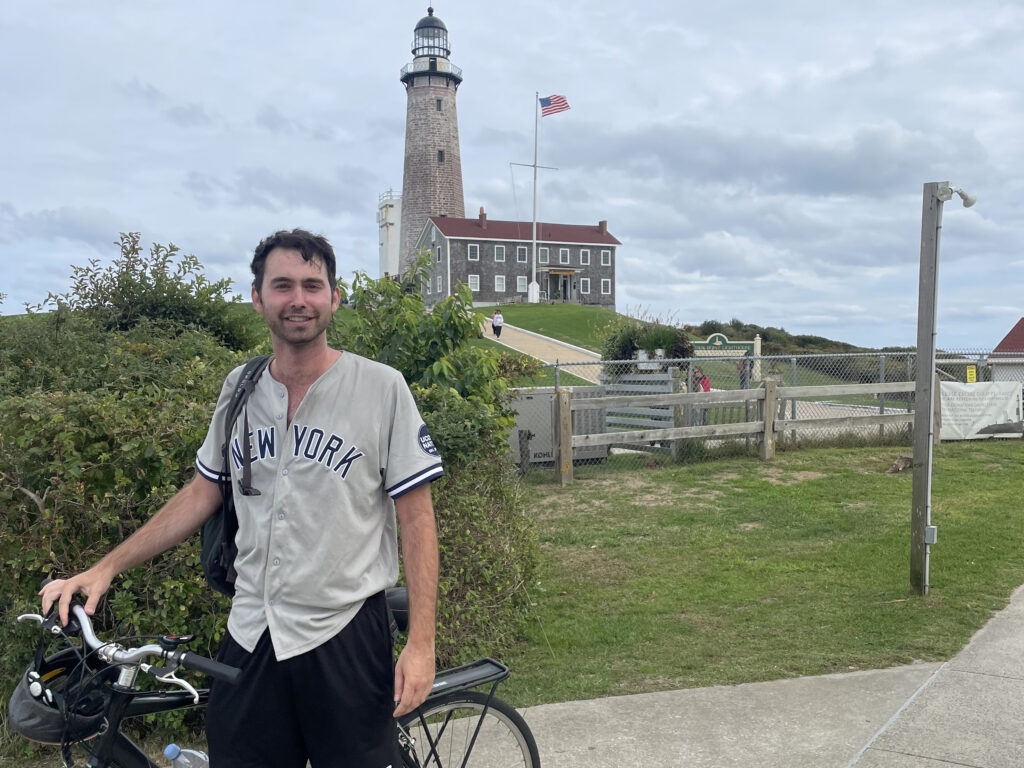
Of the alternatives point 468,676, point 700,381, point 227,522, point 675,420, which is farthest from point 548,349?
point 227,522

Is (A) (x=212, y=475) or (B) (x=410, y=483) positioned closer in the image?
(B) (x=410, y=483)

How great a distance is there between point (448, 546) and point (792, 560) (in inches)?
158

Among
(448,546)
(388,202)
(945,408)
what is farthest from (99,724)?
(388,202)

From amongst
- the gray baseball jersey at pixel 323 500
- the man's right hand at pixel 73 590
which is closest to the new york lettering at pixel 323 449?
the gray baseball jersey at pixel 323 500

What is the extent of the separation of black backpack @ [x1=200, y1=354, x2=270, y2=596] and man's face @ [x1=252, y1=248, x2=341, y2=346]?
0.70 feet

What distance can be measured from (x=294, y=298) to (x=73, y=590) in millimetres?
Answer: 1062

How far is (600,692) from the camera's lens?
473 cm

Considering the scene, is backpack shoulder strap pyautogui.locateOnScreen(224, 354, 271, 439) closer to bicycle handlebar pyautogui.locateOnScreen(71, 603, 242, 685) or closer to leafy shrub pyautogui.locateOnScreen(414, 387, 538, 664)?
bicycle handlebar pyautogui.locateOnScreen(71, 603, 242, 685)

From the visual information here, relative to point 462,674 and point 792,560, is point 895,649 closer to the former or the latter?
point 792,560

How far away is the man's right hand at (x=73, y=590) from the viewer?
2410 mm

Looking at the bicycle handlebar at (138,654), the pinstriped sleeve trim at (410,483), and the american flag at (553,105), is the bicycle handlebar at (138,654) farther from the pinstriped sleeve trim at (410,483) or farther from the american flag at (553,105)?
the american flag at (553,105)

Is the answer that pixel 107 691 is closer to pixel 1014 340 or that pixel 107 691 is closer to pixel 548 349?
pixel 1014 340

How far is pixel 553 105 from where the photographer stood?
1966 inches

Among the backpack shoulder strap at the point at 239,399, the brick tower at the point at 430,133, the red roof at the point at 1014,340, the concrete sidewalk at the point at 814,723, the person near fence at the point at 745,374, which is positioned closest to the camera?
the backpack shoulder strap at the point at 239,399
